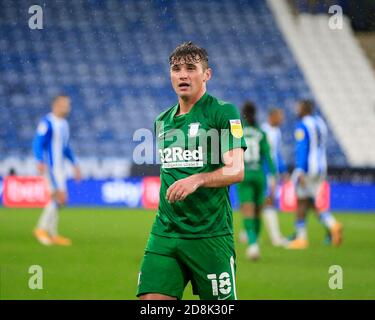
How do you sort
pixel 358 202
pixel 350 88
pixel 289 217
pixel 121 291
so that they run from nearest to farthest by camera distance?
1. pixel 121 291
2. pixel 289 217
3. pixel 358 202
4. pixel 350 88

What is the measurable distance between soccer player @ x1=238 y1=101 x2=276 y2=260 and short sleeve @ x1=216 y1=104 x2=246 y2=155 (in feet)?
19.2

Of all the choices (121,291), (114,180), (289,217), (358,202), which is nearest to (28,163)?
(114,180)

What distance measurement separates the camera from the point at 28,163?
19094 mm

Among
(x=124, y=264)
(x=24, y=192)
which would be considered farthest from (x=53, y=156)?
(x=24, y=192)

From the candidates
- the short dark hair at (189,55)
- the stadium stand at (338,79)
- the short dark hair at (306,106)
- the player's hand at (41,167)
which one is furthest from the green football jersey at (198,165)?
the stadium stand at (338,79)

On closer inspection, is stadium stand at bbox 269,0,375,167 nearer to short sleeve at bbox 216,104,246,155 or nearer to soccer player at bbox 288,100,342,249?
soccer player at bbox 288,100,342,249

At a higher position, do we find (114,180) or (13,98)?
(13,98)

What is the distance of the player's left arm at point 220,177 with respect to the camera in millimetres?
4672

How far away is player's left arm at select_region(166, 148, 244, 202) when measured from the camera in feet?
15.3

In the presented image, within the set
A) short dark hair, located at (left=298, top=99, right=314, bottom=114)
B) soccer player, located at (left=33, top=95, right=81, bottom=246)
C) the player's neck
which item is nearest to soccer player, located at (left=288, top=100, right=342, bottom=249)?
short dark hair, located at (left=298, top=99, right=314, bottom=114)

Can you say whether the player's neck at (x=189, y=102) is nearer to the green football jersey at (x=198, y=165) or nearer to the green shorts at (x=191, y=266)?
the green football jersey at (x=198, y=165)

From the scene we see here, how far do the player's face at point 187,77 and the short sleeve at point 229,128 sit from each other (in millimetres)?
190
